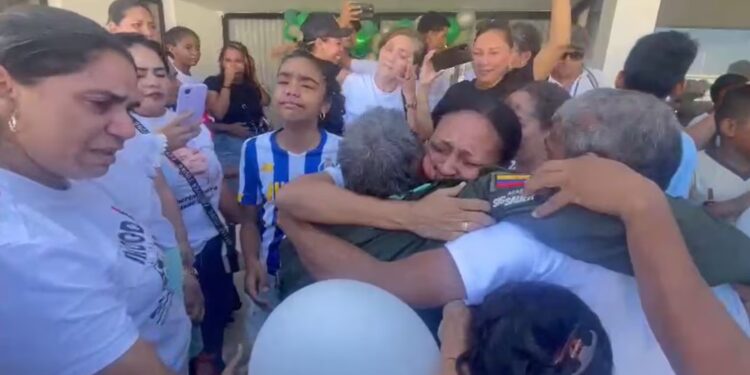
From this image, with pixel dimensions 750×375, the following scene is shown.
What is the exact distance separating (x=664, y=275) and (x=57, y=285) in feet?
3.16

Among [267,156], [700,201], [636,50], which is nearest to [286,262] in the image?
[267,156]

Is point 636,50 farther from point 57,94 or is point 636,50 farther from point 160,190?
point 57,94

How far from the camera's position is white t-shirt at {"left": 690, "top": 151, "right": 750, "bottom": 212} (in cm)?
250

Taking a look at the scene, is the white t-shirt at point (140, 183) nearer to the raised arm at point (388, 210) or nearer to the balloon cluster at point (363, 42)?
the raised arm at point (388, 210)

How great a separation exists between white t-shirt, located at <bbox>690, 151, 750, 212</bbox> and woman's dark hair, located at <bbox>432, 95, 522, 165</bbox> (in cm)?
133

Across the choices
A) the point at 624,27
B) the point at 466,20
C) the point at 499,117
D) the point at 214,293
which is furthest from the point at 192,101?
the point at 466,20

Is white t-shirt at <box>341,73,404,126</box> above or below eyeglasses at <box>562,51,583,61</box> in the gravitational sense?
below

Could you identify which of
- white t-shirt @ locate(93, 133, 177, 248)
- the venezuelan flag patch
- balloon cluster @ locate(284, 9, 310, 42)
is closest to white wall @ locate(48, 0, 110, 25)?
balloon cluster @ locate(284, 9, 310, 42)

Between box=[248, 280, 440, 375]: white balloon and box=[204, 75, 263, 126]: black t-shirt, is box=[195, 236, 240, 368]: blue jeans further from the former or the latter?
box=[204, 75, 263, 126]: black t-shirt

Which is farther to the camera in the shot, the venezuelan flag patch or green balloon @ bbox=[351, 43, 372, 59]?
green balloon @ bbox=[351, 43, 372, 59]

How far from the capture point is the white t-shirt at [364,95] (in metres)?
3.29

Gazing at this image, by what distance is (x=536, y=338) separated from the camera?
0.95 metres

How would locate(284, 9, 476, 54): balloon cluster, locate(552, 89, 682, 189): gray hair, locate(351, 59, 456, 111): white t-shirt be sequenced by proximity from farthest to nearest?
locate(284, 9, 476, 54): balloon cluster < locate(351, 59, 456, 111): white t-shirt < locate(552, 89, 682, 189): gray hair

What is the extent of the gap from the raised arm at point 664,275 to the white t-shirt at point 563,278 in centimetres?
13
